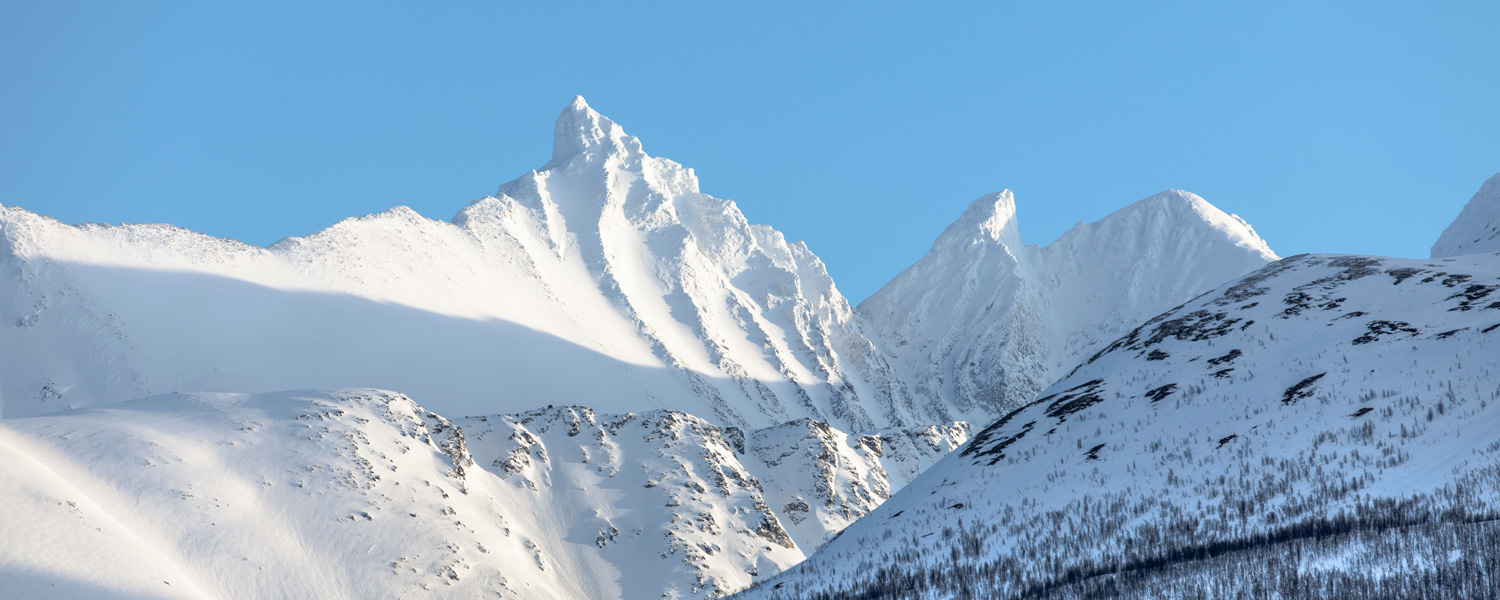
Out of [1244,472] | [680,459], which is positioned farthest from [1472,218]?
[1244,472]

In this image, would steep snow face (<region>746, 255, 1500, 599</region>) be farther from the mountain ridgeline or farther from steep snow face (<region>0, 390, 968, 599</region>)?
steep snow face (<region>0, 390, 968, 599</region>)

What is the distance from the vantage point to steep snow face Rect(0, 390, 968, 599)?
77188 mm

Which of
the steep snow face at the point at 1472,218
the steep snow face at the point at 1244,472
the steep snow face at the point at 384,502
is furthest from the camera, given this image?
the steep snow face at the point at 1472,218

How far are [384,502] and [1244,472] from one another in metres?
84.2

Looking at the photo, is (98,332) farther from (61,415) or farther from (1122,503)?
(1122,503)

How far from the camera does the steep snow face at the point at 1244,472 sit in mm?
23594

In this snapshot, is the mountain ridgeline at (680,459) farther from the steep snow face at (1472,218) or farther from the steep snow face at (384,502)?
the steep snow face at (1472,218)

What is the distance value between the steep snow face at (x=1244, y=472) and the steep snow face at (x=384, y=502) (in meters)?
58.3

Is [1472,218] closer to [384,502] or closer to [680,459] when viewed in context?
[680,459]

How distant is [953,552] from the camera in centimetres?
3253

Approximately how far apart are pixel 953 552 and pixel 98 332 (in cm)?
16069

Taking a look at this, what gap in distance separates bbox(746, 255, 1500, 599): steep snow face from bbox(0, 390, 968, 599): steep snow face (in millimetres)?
58287

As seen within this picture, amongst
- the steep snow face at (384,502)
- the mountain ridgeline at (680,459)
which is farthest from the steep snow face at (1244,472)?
the steep snow face at (384,502)

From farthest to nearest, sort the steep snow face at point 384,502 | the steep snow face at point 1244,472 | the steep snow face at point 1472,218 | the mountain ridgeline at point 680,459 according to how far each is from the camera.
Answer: the steep snow face at point 1472,218 → the steep snow face at point 384,502 → the mountain ridgeline at point 680,459 → the steep snow face at point 1244,472
